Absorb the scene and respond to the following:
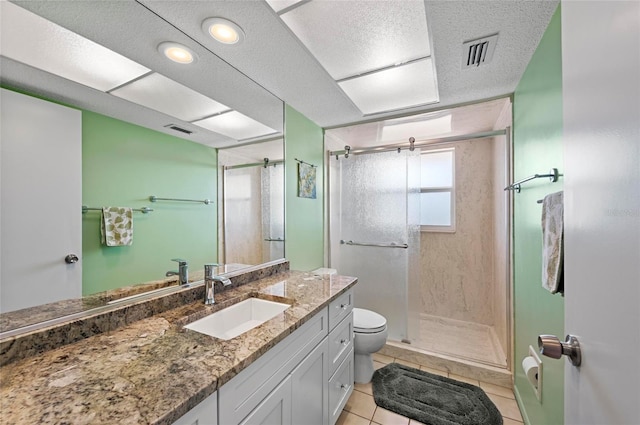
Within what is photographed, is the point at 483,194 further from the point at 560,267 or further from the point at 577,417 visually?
the point at 577,417

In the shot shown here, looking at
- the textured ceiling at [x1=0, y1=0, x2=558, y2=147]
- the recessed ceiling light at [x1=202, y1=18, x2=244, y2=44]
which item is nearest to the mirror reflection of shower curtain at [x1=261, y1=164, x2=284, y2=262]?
the textured ceiling at [x1=0, y1=0, x2=558, y2=147]

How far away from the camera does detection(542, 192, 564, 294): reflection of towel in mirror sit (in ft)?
3.15

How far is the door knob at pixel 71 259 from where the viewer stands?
0.94 m

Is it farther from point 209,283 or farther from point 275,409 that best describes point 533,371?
point 209,283

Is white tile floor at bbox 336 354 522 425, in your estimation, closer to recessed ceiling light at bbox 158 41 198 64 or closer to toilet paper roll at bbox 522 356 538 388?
toilet paper roll at bbox 522 356 538 388

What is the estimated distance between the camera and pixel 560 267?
37.3 inches

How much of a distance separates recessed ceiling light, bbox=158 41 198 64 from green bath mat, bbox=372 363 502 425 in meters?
2.48

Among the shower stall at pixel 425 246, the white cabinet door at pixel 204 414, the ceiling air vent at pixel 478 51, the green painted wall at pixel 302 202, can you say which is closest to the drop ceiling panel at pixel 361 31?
the ceiling air vent at pixel 478 51

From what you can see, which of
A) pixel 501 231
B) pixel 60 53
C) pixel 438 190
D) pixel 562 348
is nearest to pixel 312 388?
pixel 562 348

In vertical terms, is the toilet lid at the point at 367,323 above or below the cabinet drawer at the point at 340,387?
above

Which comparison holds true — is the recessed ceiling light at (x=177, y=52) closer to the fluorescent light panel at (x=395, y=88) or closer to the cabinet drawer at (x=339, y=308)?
the fluorescent light panel at (x=395, y=88)

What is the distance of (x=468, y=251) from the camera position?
2.92 meters

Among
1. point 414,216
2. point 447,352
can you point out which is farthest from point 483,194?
point 447,352

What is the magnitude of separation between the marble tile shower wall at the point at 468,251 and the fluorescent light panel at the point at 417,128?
1.87 ft
